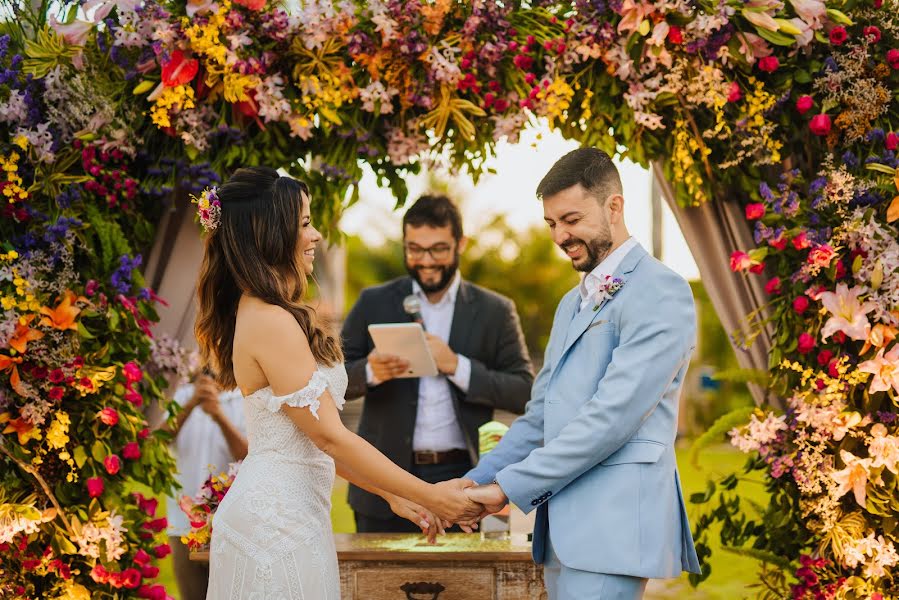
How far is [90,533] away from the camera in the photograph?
3652 millimetres

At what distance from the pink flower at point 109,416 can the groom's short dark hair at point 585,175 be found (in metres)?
1.92

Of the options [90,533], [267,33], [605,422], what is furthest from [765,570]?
[267,33]

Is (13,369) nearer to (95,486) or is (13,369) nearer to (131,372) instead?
(131,372)

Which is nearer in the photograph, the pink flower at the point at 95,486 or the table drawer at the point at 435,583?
the table drawer at the point at 435,583

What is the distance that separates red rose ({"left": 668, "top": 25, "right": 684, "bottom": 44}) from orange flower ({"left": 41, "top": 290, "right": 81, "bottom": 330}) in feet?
8.24

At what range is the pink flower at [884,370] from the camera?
3.36 meters

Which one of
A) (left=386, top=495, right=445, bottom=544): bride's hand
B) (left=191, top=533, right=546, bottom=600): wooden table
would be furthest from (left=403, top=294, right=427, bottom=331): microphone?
(left=191, top=533, right=546, bottom=600): wooden table

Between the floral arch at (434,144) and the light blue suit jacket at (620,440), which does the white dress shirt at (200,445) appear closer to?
the floral arch at (434,144)

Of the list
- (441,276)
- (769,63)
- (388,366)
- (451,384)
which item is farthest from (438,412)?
(769,63)

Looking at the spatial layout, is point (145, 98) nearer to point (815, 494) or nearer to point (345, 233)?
point (345, 233)

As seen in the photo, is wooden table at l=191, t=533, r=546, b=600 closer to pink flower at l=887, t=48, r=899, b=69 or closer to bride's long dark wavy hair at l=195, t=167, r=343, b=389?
bride's long dark wavy hair at l=195, t=167, r=343, b=389

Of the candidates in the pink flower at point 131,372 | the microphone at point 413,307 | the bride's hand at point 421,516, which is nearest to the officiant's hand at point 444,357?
the microphone at point 413,307

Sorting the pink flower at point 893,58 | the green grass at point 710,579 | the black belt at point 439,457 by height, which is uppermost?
the pink flower at point 893,58

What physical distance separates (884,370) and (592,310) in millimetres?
1257
